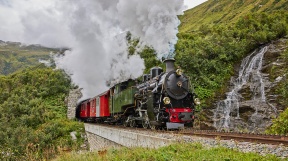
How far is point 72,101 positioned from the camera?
33.3 meters

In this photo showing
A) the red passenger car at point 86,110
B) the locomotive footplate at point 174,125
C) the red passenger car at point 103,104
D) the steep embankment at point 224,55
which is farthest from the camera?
the red passenger car at point 86,110

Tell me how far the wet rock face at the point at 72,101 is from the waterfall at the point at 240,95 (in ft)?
53.2

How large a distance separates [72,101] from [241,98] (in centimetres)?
1829

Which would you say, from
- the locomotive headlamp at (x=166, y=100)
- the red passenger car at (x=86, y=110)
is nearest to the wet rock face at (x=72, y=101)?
the red passenger car at (x=86, y=110)

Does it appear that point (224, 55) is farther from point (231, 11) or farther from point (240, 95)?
point (231, 11)

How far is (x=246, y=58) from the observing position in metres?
28.5

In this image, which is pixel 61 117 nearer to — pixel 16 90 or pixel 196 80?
pixel 16 90

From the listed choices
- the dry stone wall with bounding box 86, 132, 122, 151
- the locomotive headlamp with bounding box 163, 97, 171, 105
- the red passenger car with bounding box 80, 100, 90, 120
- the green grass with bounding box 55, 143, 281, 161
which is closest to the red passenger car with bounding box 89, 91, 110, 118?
the dry stone wall with bounding box 86, 132, 122, 151

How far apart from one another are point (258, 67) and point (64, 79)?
69.9 ft

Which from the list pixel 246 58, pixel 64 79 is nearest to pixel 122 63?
pixel 246 58

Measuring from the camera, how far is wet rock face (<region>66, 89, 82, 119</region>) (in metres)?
32.8

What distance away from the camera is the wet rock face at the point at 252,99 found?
20547mm

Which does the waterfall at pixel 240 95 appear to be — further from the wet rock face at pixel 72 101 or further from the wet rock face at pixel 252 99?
the wet rock face at pixel 72 101

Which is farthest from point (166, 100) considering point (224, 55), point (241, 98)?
point (224, 55)
